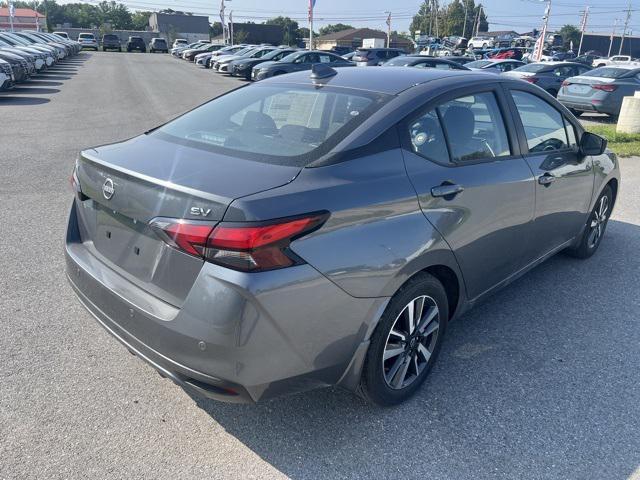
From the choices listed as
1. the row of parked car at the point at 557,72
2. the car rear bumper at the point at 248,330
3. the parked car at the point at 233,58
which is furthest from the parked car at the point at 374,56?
the car rear bumper at the point at 248,330

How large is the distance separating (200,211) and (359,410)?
146 centimetres

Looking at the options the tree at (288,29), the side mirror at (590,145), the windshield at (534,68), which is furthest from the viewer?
→ the tree at (288,29)

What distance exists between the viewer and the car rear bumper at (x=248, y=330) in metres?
2.12

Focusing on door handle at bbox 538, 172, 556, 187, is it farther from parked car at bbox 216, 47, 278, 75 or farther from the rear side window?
parked car at bbox 216, 47, 278, 75

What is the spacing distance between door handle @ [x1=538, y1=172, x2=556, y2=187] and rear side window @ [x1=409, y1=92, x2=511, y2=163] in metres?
0.38

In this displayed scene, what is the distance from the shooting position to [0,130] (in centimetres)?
1068

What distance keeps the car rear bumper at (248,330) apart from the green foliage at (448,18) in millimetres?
108463

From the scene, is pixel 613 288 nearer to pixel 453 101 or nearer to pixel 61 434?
pixel 453 101

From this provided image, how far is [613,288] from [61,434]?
4.22 meters

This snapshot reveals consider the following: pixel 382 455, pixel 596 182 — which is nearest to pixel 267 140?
pixel 382 455

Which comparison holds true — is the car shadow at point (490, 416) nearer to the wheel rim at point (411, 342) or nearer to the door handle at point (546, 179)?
the wheel rim at point (411, 342)

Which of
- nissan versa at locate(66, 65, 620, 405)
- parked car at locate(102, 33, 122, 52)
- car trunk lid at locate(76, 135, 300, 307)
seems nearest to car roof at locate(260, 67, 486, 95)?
nissan versa at locate(66, 65, 620, 405)

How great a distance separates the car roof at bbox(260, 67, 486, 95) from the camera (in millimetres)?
3121

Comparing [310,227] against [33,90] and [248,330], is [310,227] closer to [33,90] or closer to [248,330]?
[248,330]
